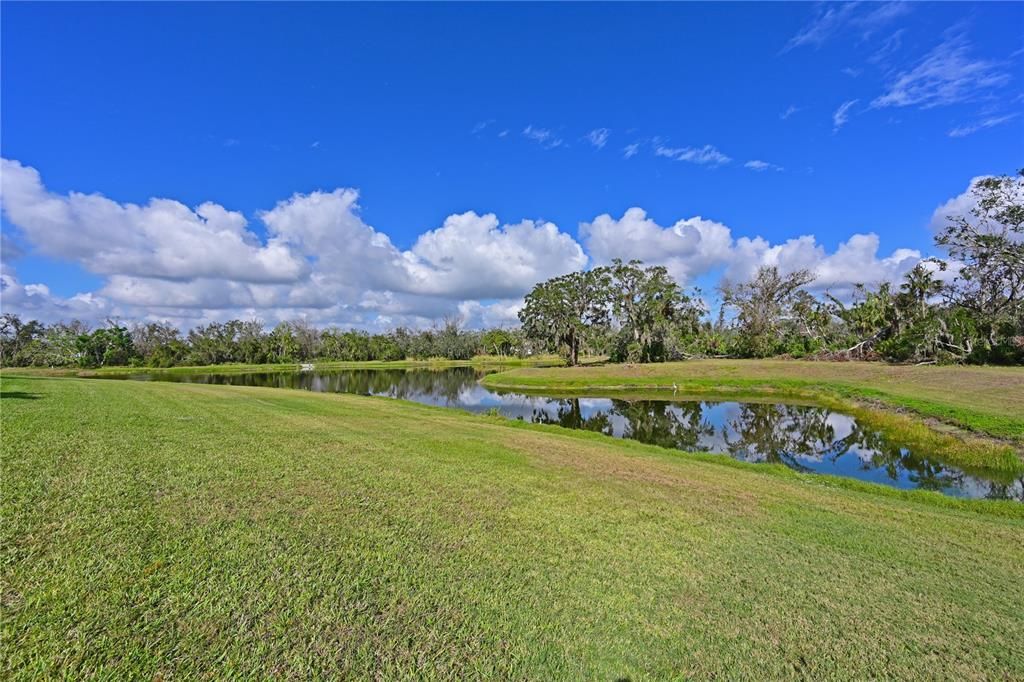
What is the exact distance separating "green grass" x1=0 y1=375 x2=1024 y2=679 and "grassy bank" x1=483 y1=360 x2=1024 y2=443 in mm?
17548

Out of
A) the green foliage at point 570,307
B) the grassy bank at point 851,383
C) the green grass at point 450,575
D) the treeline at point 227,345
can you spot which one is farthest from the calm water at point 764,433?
the treeline at point 227,345

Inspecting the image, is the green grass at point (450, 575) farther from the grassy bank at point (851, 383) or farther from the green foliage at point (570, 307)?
the green foliage at point (570, 307)

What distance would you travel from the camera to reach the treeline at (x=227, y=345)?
257 ft

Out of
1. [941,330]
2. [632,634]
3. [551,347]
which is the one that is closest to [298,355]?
[551,347]

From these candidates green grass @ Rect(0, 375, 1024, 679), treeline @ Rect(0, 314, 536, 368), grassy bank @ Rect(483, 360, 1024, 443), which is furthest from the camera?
treeline @ Rect(0, 314, 536, 368)

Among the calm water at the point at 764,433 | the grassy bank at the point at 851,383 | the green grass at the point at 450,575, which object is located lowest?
the calm water at the point at 764,433

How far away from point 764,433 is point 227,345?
105 meters

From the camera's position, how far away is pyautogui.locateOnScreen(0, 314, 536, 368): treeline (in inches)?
3081

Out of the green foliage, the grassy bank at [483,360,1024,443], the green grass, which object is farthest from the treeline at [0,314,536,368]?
the green grass

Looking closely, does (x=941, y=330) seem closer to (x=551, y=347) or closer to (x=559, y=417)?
(x=559, y=417)

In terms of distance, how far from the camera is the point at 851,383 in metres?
34.9

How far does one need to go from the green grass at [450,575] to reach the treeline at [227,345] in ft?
287

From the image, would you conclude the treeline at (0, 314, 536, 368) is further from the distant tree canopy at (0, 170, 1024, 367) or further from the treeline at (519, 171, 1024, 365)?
the treeline at (519, 171, 1024, 365)

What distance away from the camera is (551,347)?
70.9 meters
